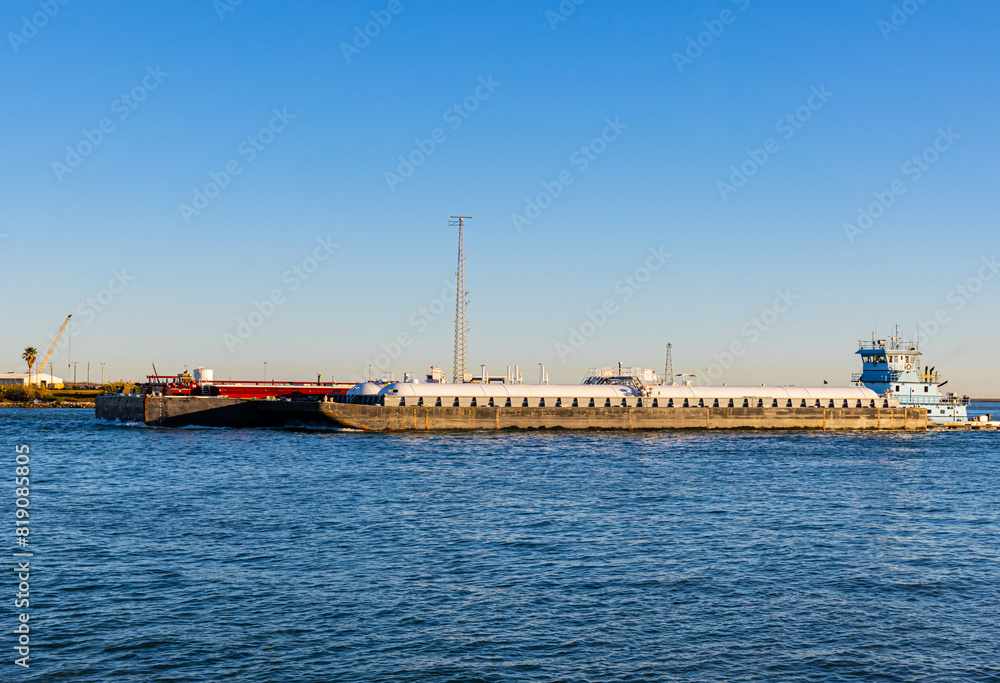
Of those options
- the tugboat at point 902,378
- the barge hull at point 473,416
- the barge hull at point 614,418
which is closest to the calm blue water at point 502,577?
the barge hull at point 614,418

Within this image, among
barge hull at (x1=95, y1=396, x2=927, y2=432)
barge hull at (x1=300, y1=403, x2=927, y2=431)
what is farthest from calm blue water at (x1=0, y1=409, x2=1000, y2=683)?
barge hull at (x1=95, y1=396, x2=927, y2=432)

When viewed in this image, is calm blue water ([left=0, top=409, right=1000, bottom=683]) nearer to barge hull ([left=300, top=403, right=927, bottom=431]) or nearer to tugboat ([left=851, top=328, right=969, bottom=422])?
barge hull ([left=300, top=403, right=927, bottom=431])

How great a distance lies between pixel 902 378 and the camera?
12356 cm

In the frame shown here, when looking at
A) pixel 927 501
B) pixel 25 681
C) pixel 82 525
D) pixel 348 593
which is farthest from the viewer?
pixel 927 501

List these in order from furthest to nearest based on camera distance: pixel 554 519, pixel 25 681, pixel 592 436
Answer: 1. pixel 592 436
2. pixel 554 519
3. pixel 25 681

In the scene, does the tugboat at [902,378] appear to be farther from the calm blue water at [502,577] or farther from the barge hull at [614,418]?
the calm blue water at [502,577]

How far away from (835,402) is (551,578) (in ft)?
333

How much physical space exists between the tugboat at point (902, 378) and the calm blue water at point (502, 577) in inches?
2859

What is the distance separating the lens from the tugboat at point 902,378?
4857 inches

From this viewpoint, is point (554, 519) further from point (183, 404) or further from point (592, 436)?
point (183, 404)

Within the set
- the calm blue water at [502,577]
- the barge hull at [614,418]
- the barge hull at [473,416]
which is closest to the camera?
the calm blue water at [502,577]

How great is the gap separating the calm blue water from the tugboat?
72630 millimetres

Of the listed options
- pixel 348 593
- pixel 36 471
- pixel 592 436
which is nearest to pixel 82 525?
pixel 348 593

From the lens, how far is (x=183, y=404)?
333 ft
